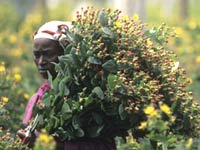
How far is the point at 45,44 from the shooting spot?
4.56 m

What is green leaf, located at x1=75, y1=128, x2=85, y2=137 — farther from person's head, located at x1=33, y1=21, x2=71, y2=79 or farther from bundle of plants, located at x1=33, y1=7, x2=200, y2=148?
person's head, located at x1=33, y1=21, x2=71, y2=79

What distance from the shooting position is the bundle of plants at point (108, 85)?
417 cm

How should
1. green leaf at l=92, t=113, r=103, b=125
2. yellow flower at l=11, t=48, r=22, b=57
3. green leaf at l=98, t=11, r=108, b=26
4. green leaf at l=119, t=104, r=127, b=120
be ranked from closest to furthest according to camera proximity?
green leaf at l=119, t=104, r=127, b=120 < green leaf at l=92, t=113, r=103, b=125 < green leaf at l=98, t=11, r=108, b=26 < yellow flower at l=11, t=48, r=22, b=57

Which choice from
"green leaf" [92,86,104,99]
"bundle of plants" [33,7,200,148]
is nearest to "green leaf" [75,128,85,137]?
"bundle of plants" [33,7,200,148]

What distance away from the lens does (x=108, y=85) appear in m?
4.13

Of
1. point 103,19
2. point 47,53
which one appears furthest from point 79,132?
point 103,19

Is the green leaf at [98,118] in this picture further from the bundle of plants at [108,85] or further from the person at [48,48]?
the person at [48,48]

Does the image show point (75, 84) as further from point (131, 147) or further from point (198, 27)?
point (198, 27)

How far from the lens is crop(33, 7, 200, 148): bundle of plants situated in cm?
417

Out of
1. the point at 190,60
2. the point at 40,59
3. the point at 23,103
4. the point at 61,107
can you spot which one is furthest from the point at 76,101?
the point at 190,60

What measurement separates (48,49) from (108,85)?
0.62 metres

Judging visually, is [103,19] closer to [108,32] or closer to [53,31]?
[108,32]

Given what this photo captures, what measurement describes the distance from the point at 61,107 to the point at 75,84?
18 cm

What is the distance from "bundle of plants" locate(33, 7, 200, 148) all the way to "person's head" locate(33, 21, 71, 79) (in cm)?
18
